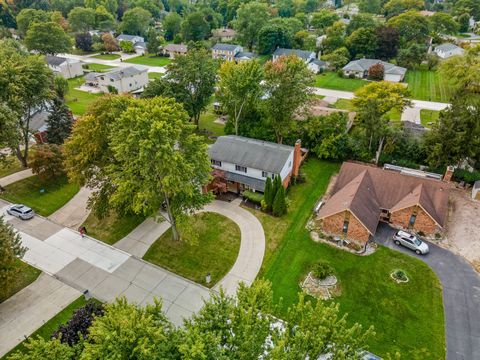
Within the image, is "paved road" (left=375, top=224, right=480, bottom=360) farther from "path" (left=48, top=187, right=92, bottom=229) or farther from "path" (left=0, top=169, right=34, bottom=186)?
"path" (left=0, top=169, right=34, bottom=186)

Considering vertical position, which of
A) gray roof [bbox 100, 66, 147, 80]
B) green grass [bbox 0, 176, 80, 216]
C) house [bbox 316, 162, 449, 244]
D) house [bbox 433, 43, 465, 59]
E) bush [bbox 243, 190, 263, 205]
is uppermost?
house [bbox 433, 43, 465, 59]

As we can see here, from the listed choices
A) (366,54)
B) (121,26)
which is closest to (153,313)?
(366,54)

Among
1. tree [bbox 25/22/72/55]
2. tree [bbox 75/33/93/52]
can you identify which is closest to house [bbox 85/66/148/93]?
tree [bbox 25/22/72/55]

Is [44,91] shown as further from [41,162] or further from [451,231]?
[451,231]

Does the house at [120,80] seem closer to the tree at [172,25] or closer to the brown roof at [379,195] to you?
the brown roof at [379,195]

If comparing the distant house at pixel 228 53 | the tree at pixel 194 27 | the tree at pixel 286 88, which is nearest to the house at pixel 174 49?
the distant house at pixel 228 53

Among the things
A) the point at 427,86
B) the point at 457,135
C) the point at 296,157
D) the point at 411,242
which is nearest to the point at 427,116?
the point at 427,86
